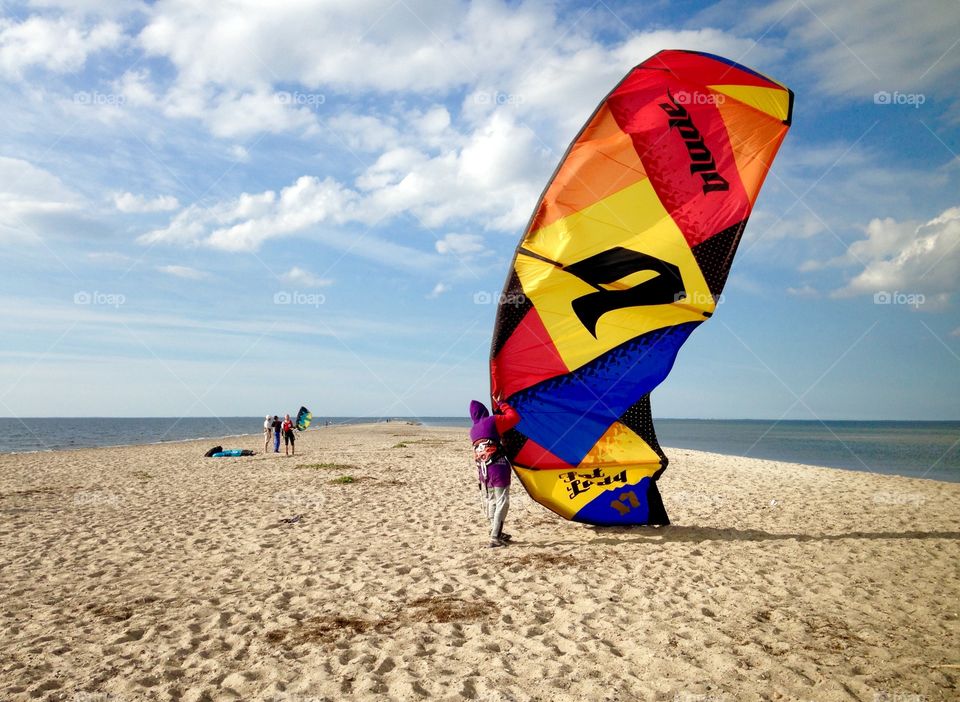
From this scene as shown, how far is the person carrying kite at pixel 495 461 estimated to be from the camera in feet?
21.4

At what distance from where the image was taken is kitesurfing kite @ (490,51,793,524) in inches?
257

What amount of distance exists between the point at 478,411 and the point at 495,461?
2.09 ft

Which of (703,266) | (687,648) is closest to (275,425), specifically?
(703,266)

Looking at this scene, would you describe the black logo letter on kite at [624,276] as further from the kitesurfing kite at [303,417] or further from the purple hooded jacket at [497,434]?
the kitesurfing kite at [303,417]

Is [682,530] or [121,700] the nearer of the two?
[121,700]

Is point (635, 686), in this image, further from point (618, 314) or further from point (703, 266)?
point (703, 266)

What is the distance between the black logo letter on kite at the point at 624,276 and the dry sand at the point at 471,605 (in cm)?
285

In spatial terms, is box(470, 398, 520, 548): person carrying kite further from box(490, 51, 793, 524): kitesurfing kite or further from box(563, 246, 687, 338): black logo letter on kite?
box(563, 246, 687, 338): black logo letter on kite

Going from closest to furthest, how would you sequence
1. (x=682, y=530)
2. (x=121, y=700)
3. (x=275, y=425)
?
(x=121, y=700) < (x=682, y=530) < (x=275, y=425)

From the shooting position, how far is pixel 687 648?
3.90 m

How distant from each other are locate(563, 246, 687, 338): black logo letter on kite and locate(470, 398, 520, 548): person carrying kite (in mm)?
1590

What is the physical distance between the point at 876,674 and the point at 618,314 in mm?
4170

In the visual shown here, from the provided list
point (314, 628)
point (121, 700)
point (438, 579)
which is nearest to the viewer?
point (121, 700)

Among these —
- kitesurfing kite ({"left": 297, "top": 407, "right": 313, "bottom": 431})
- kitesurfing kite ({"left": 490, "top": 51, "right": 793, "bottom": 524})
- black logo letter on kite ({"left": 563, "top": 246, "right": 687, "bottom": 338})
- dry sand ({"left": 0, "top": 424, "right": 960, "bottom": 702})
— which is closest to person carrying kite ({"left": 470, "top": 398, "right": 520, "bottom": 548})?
kitesurfing kite ({"left": 490, "top": 51, "right": 793, "bottom": 524})
